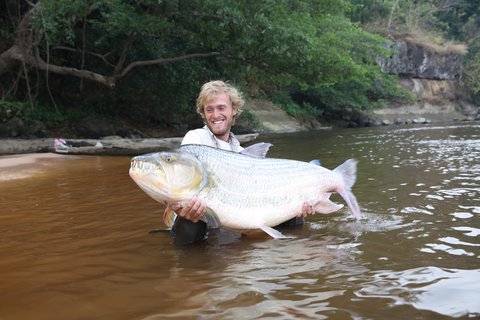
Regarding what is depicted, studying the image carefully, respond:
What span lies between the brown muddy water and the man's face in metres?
1.08

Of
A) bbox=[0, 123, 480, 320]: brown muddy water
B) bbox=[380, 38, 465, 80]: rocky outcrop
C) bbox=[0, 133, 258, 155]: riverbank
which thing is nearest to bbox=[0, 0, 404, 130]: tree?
bbox=[0, 133, 258, 155]: riverbank

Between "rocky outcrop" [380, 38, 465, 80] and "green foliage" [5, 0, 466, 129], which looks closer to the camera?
"green foliage" [5, 0, 466, 129]

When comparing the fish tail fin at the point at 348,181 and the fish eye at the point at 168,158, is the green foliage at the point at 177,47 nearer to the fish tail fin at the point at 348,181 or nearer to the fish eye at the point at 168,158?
the fish tail fin at the point at 348,181

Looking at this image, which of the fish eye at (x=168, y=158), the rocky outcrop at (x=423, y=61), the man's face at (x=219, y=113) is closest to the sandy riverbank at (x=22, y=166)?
the man's face at (x=219, y=113)

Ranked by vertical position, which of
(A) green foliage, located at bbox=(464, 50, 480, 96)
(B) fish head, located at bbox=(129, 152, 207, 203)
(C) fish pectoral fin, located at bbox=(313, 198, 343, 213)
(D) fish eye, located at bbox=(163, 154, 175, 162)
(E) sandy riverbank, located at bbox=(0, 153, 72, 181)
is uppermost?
(A) green foliage, located at bbox=(464, 50, 480, 96)

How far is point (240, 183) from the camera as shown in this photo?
3848 millimetres

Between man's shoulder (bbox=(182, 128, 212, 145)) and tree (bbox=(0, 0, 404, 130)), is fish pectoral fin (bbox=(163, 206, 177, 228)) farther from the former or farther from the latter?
tree (bbox=(0, 0, 404, 130))

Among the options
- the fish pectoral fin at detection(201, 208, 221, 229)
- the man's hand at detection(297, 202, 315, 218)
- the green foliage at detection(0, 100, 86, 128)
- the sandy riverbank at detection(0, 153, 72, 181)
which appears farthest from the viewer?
the green foliage at detection(0, 100, 86, 128)

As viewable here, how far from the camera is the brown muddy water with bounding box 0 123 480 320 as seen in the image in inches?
113

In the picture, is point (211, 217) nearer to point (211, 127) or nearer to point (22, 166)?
point (211, 127)

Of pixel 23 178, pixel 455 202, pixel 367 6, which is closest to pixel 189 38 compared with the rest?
pixel 23 178

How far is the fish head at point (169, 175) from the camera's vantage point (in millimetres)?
3328

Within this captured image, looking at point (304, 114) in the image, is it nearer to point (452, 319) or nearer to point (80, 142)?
point (80, 142)

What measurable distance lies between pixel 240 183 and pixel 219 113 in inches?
36.6
